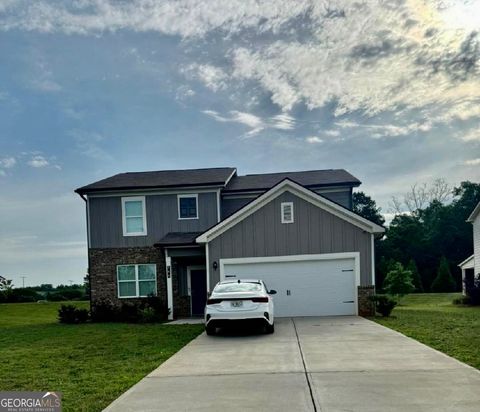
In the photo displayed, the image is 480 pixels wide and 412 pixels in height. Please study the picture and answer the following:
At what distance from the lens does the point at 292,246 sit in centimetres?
1675

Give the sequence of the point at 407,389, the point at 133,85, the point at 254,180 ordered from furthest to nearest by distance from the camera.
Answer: the point at 254,180 → the point at 133,85 → the point at 407,389

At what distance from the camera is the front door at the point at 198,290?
20.2 meters

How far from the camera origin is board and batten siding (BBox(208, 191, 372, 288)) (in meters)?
16.5

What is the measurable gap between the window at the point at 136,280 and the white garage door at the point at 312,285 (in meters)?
5.62

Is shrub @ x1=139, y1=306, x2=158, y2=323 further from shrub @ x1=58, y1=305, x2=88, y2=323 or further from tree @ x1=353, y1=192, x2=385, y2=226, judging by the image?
tree @ x1=353, y1=192, x2=385, y2=226

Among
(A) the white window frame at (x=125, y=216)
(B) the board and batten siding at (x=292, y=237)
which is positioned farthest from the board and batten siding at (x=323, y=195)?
(A) the white window frame at (x=125, y=216)

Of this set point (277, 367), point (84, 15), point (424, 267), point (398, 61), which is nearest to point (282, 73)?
point (398, 61)

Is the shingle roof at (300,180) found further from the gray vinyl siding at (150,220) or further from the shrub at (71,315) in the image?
the shrub at (71,315)

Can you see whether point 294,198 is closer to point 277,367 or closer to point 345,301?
point 345,301

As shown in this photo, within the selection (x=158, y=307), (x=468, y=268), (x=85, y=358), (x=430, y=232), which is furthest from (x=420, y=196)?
(x=85, y=358)

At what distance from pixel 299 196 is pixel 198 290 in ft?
22.0

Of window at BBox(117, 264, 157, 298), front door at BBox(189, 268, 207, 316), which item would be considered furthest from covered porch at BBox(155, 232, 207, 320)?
window at BBox(117, 264, 157, 298)

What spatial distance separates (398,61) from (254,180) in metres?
9.03

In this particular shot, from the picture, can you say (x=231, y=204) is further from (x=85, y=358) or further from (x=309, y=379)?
(x=309, y=379)
